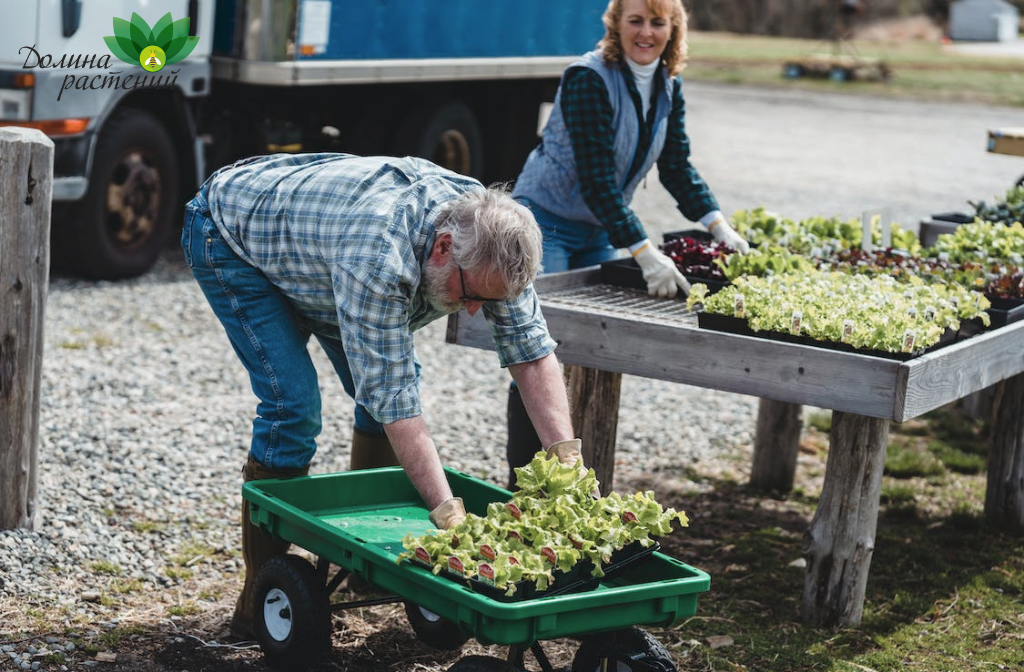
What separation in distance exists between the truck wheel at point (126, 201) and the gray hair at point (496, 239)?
18.7 ft

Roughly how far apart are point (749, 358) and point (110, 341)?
426 centimetres

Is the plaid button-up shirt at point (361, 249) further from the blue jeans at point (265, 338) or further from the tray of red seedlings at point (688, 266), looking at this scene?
the tray of red seedlings at point (688, 266)

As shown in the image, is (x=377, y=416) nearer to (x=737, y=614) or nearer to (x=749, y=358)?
(x=749, y=358)

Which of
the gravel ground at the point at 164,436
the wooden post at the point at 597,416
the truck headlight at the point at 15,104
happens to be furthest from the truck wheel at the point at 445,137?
the wooden post at the point at 597,416

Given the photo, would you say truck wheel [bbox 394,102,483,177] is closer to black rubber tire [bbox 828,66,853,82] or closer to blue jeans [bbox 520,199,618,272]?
blue jeans [bbox 520,199,618,272]

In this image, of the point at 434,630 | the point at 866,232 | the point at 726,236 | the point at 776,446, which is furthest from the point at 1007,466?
the point at 434,630

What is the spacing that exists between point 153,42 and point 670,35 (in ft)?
15.1

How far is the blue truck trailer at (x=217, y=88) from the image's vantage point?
7734mm

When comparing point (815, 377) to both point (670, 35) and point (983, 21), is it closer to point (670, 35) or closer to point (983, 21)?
point (670, 35)

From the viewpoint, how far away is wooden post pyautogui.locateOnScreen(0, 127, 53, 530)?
438cm

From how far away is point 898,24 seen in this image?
4134cm

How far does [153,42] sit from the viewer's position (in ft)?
27.8

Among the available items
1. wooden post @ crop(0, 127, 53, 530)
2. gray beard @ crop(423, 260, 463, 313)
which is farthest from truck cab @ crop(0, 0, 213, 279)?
gray beard @ crop(423, 260, 463, 313)

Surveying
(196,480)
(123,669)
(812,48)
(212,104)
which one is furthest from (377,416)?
(812,48)
